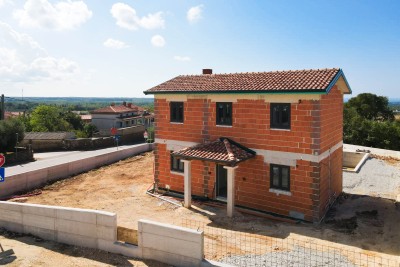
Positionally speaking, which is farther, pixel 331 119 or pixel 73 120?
pixel 73 120

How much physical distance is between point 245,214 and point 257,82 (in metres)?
6.68

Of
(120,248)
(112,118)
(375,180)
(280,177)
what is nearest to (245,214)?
(280,177)

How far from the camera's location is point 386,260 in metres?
11.0

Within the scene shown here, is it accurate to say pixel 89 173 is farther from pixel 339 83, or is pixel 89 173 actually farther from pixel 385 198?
pixel 385 198

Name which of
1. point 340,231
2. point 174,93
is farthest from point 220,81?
point 340,231

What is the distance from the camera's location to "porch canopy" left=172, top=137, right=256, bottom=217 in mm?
15462

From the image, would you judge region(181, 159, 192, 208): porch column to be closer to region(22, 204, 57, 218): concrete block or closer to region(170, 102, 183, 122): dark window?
region(170, 102, 183, 122): dark window

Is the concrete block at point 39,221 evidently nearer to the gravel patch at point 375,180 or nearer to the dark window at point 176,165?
the dark window at point 176,165

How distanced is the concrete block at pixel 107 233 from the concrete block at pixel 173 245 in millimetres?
Answer: 1236

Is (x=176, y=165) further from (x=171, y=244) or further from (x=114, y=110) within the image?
(x=114, y=110)

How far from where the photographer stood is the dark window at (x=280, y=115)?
15441 millimetres

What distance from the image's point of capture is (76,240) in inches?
509

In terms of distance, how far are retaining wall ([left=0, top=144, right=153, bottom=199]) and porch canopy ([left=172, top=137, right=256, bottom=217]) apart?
34.6 feet

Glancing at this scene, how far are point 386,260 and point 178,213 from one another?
9087mm
